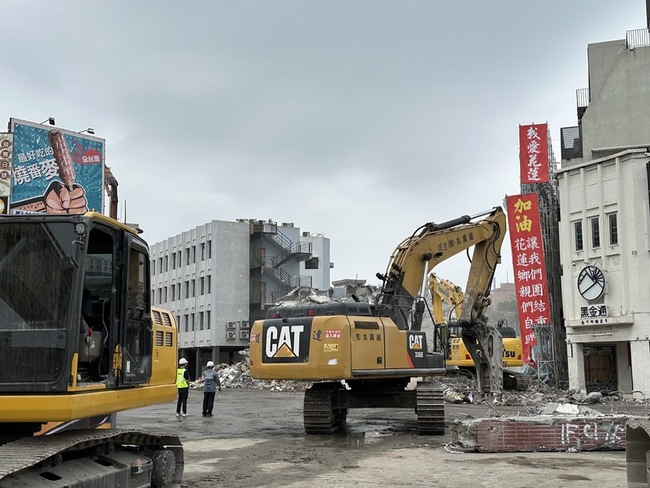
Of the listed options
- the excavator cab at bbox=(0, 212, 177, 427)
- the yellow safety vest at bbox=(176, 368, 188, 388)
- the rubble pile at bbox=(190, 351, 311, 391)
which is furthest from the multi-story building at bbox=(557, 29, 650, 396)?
the excavator cab at bbox=(0, 212, 177, 427)

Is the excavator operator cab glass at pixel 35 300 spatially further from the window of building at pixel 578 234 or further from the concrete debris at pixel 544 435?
the window of building at pixel 578 234

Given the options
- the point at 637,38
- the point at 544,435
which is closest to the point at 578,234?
the point at 637,38

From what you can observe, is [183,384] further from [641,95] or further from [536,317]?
[641,95]

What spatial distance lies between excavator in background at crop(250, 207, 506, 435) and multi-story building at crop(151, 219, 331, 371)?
4555cm

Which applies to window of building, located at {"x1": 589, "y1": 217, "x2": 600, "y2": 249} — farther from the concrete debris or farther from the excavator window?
the excavator window

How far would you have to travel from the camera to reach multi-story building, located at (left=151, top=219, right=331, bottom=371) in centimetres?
6431

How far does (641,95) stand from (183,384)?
28754 mm

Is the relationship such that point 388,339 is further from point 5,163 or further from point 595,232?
point 595,232

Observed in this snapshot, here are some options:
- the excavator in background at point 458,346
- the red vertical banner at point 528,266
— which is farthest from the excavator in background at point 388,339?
the red vertical banner at point 528,266

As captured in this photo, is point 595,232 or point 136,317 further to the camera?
point 595,232

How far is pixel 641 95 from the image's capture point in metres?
38.9

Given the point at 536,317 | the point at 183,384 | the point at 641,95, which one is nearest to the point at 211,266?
the point at 536,317

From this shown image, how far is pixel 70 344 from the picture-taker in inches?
257

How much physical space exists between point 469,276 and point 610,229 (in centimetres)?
1692
